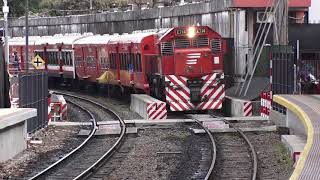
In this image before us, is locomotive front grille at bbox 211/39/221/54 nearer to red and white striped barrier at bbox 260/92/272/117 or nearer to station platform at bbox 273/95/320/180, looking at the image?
red and white striped barrier at bbox 260/92/272/117

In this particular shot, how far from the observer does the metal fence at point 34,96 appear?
17.8m

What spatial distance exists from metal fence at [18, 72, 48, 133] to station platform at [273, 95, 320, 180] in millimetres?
6530

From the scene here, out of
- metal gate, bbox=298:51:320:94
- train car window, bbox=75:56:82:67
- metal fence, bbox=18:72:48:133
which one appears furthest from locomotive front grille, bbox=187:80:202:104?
train car window, bbox=75:56:82:67

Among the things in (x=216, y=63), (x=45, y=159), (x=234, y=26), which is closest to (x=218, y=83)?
(x=216, y=63)

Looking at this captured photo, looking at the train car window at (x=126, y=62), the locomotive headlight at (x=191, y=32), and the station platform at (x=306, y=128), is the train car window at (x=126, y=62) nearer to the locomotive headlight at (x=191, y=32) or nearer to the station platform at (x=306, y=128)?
the locomotive headlight at (x=191, y=32)

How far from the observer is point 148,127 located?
20531mm

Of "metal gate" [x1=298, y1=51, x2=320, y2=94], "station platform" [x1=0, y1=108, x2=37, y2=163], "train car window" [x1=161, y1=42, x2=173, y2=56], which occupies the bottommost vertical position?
"station platform" [x1=0, y1=108, x2=37, y2=163]

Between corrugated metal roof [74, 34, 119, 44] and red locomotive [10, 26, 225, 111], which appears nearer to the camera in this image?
red locomotive [10, 26, 225, 111]

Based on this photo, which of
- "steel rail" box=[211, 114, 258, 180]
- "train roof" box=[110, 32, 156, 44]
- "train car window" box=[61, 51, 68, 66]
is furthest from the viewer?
"train car window" box=[61, 51, 68, 66]

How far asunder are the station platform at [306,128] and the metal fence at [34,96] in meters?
6.53

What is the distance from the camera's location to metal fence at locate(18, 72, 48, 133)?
17809 mm

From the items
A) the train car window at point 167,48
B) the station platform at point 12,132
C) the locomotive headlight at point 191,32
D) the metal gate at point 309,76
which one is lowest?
the station platform at point 12,132

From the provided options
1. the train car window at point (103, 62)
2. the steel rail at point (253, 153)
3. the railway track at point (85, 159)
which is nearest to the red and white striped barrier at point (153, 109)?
the steel rail at point (253, 153)

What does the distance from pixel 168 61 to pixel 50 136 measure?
768 centimetres
